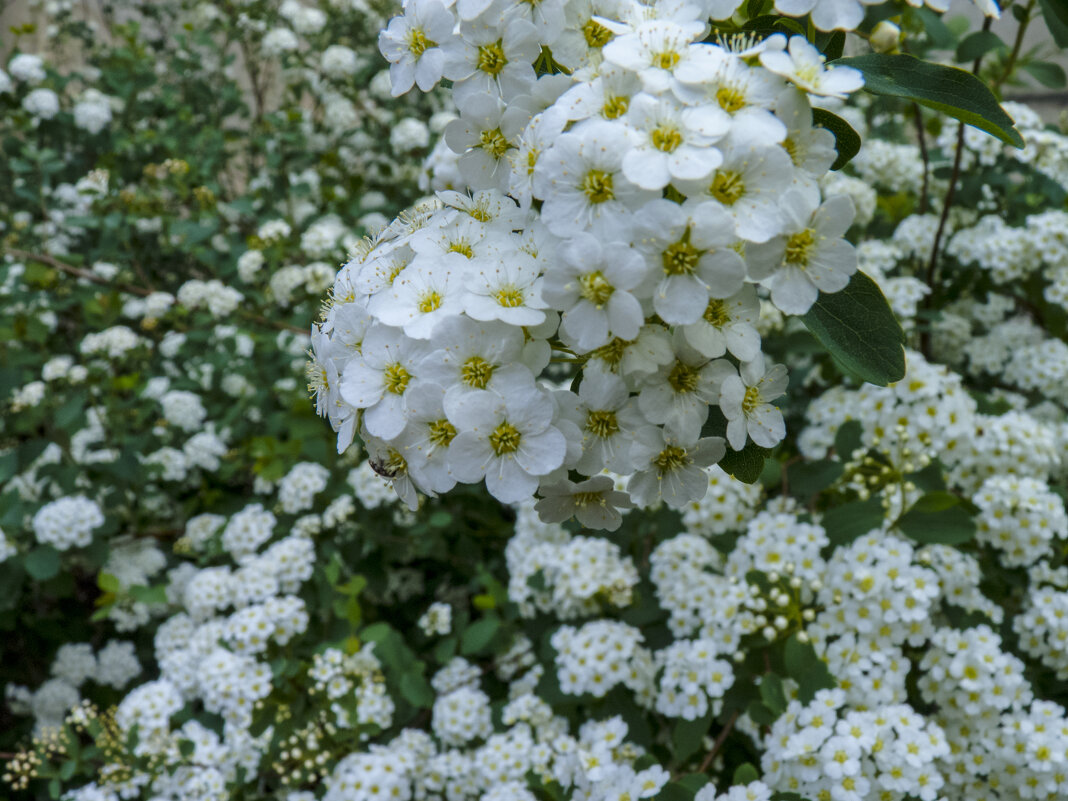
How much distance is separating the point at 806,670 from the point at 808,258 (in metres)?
0.93

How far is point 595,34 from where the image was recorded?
909 mm

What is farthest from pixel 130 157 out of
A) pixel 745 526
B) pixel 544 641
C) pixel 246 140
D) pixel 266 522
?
pixel 745 526

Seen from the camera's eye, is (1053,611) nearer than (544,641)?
Yes

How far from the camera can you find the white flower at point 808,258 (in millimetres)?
783

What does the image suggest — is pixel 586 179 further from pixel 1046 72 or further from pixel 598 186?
pixel 1046 72

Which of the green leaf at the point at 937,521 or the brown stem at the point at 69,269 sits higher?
the green leaf at the point at 937,521

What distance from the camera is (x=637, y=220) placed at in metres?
0.75

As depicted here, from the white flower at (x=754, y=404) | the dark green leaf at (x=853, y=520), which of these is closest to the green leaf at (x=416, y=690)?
the dark green leaf at (x=853, y=520)

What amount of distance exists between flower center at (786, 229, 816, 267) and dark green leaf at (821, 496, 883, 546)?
3.20 ft

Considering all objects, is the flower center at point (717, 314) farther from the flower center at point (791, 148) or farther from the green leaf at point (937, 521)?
the green leaf at point (937, 521)

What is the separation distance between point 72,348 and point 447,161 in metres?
2.47

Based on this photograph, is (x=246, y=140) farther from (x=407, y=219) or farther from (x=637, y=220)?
(x=637, y=220)

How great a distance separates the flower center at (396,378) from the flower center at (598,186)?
27 centimetres

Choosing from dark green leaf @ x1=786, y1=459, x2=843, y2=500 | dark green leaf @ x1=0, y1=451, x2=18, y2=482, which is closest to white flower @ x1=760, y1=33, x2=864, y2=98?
dark green leaf @ x1=786, y1=459, x2=843, y2=500
